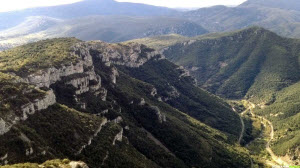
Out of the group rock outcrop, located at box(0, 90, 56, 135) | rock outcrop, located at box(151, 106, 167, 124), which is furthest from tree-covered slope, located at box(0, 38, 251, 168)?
rock outcrop, located at box(151, 106, 167, 124)

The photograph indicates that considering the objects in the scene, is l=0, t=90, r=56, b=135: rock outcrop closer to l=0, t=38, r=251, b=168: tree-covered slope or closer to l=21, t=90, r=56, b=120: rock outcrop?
l=21, t=90, r=56, b=120: rock outcrop

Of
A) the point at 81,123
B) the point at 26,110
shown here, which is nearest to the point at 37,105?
the point at 26,110

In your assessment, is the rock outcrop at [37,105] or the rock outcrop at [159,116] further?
the rock outcrop at [159,116]

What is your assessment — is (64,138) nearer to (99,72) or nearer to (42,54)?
(42,54)

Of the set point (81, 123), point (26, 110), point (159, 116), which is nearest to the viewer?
point (26, 110)

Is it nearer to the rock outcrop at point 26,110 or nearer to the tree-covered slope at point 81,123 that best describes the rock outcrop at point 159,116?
the tree-covered slope at point 81,123

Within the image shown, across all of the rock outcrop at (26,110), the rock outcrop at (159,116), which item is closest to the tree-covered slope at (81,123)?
the rock outcrop at (26,110)

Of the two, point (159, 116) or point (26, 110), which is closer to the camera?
point (26, 110)

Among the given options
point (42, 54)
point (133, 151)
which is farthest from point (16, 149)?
point (42, 54)

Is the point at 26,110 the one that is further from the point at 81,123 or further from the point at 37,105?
the point at 81,123
